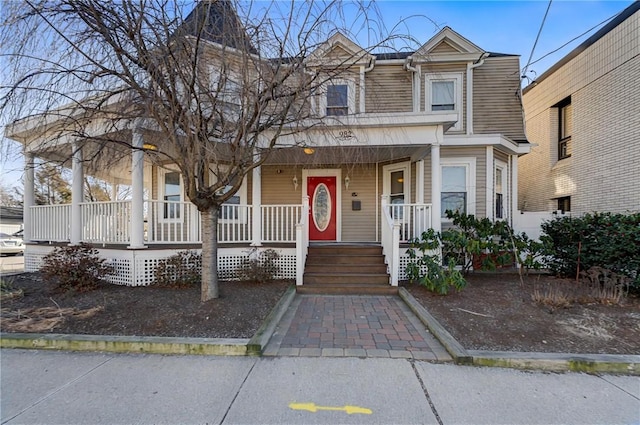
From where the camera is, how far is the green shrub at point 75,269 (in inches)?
202

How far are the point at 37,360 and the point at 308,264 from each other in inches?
172

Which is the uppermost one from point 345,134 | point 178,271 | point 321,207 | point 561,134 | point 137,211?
point 561,134

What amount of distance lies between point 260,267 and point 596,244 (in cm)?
695

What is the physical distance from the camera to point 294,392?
8.24ft

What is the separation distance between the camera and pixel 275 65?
156 inches

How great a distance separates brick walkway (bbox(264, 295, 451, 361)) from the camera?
10.6 feet

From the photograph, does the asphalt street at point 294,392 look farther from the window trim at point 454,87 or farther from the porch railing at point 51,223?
the window trim at point 454,87

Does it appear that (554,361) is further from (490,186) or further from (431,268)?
(490,186)

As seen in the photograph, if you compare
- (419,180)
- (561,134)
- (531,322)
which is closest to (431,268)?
(531,322)

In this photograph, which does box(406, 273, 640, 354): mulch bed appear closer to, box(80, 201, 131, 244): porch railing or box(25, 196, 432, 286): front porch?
box(25, 196, 432, 286): front porch

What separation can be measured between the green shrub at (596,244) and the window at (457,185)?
1.89 metres

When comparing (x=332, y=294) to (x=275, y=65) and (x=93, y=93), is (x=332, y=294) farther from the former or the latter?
(x=93, y=93)

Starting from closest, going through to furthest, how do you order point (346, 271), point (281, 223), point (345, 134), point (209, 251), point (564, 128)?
point (209, 251) < point (345, 134) < point (346, 271) < point (281, 223) < point (564, 128)

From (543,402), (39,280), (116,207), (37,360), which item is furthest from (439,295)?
(39,280)
